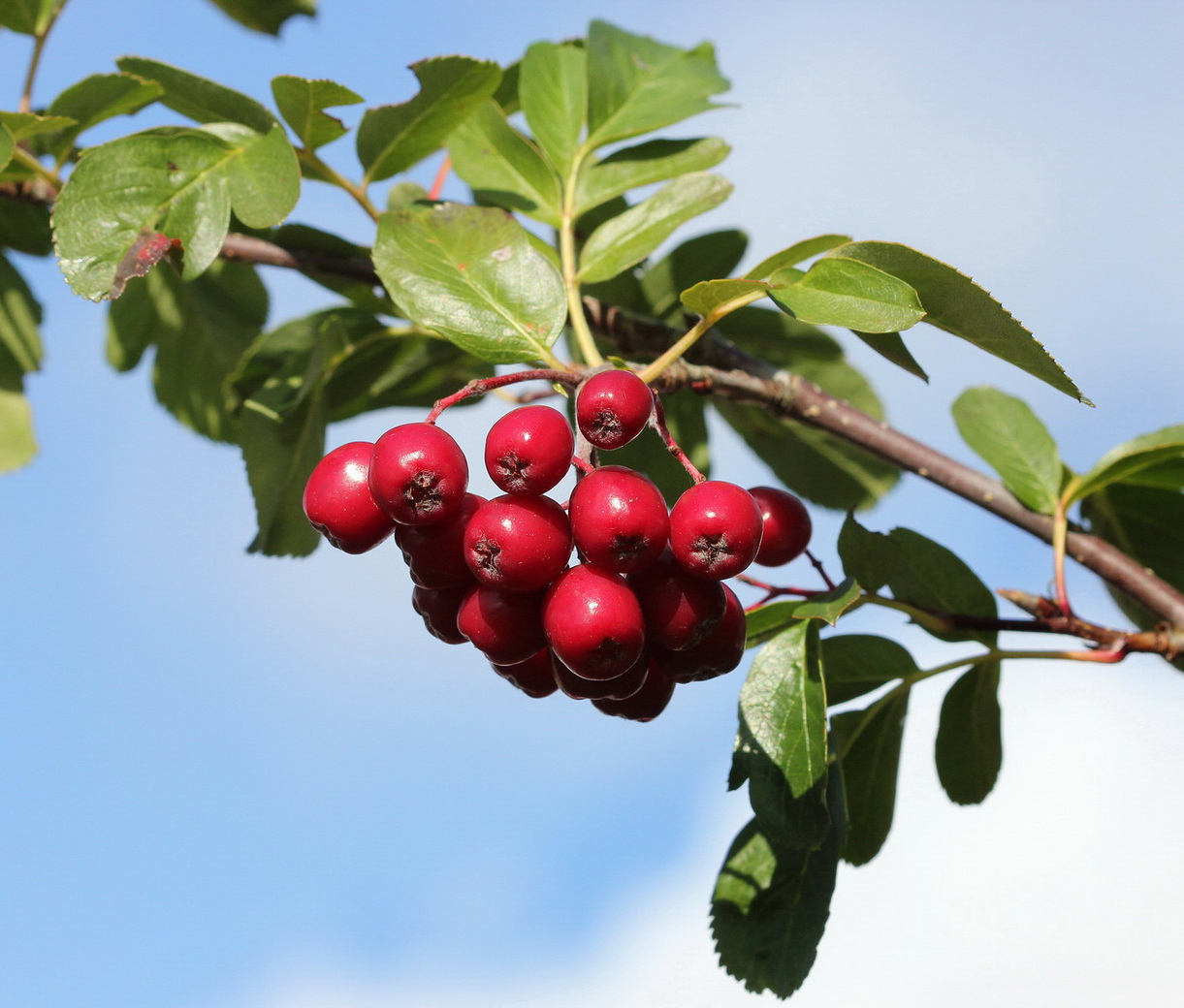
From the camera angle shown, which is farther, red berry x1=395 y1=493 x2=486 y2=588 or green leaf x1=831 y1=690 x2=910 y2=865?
green leaf x1=831 y1=690 x2=910 y2=865

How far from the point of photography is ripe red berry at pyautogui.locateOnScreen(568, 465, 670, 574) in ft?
4.47

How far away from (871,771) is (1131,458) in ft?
2.52

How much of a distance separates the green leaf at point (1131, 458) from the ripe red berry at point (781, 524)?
0.69 metres

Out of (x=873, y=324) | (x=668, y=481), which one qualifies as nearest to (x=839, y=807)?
(x=668, y=481)

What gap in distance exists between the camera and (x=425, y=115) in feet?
6.77

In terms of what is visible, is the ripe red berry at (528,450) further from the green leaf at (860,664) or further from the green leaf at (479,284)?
the green leaf at (860,664)

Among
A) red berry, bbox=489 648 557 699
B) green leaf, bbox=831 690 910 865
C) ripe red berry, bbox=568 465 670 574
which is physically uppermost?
ripe red berry, bbox=568 465 670 574

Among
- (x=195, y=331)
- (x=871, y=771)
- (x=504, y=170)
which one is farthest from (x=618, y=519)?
(x=195, y=331)

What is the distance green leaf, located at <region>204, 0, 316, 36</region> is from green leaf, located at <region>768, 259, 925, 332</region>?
2013mm

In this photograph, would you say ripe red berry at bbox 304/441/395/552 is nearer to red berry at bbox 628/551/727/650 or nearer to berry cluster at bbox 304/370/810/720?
berry cluster at bbox 304/370/810/720

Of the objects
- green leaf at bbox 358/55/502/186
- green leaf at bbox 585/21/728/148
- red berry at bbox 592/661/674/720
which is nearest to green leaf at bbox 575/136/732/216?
green leaf at bbox 585/21/728/148

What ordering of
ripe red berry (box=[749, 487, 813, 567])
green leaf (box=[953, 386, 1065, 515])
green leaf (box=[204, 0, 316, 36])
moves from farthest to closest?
1. green leaf (box=[204, 0, 316, 36])
2. green leaf (box=[953, 386, 1065, 515])
3. ripe red berry (box=[749, 487, 813, 567])

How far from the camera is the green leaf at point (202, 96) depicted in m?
1.97

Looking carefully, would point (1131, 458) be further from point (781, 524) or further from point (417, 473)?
point (417, 473)
